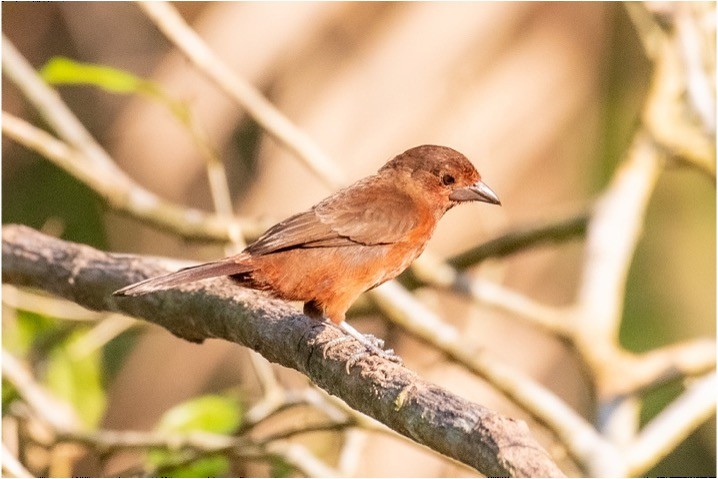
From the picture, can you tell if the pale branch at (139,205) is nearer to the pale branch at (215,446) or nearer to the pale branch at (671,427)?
the pale branch at (215,446)

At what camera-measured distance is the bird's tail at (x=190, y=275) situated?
2.83 meters

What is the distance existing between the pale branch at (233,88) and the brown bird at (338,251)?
72 centimetres

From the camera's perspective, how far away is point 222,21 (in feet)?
22.2

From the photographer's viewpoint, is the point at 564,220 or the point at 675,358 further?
the point at 564,220

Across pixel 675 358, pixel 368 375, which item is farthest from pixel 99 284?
pixel 675 358

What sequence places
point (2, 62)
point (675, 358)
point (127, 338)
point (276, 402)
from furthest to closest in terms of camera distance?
1. point (127, 338)
2. point (2, 62)
3. point (675, 358)
4. point (276, 402)

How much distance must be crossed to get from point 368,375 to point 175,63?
4979 millimetres

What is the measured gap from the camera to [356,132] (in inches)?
242

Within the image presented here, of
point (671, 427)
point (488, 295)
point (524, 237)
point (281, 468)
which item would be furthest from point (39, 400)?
point (671, 427)

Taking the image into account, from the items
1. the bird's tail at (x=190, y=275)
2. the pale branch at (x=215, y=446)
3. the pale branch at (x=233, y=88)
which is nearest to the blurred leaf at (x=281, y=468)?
the pale branch at (x=215, y=446)

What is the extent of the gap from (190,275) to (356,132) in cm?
334

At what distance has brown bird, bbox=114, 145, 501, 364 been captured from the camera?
10.4ft

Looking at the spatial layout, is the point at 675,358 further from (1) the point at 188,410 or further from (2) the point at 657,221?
(2) the point at 657,221

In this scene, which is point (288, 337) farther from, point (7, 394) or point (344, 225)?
point (7, 394)
